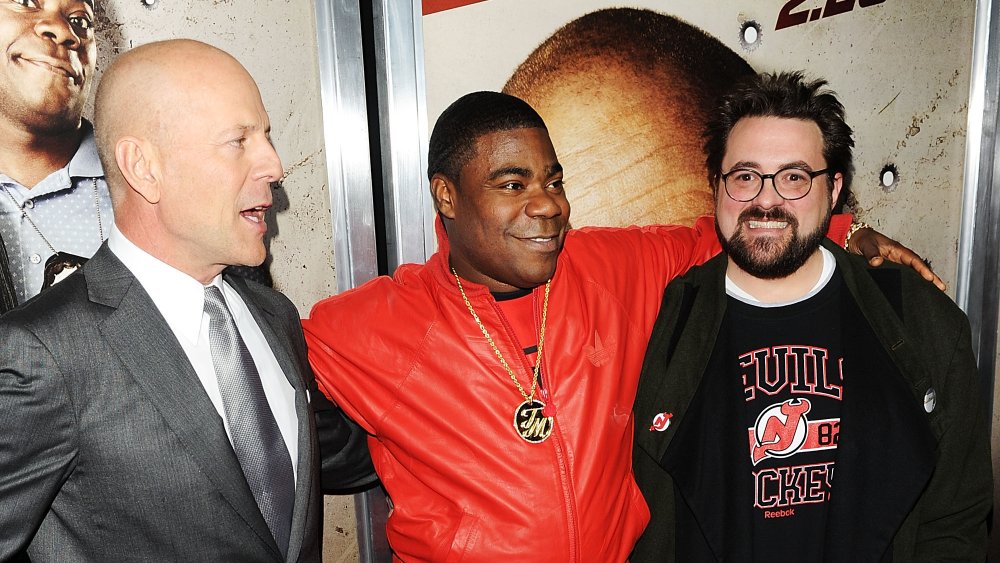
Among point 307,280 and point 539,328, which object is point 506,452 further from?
point 307,280

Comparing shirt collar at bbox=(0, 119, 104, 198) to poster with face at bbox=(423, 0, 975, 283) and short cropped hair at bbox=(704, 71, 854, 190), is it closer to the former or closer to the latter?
poster with face at bbox=(423, 0, 975, 283)

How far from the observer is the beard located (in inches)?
73.3

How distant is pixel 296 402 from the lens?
1530 mm

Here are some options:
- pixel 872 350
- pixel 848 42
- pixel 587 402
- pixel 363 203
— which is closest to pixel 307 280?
pixel 363 203

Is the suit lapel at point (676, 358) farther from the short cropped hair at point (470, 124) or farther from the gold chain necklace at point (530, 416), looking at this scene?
the short cropped hair at point (470, 124)

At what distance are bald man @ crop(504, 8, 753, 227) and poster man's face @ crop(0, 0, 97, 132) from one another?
1.14m

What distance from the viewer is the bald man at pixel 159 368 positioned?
117 centimetres

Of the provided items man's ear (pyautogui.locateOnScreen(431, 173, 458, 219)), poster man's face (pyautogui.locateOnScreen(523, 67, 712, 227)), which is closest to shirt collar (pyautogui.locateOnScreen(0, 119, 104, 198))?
man's ear (pyautogui.locateOnScreen(431, 173, 458, 219))

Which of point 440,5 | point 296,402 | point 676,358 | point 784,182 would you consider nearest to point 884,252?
point 784,182

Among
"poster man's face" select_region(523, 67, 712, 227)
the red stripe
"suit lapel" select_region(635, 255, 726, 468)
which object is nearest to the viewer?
"suit lapel" select_region(635, 255, 726, 468)

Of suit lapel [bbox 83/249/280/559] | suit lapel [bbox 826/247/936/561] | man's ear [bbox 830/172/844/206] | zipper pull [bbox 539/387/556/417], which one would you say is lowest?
suit lapel [bbox 826/247/936/561]

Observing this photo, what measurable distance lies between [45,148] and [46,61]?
179 millimetres

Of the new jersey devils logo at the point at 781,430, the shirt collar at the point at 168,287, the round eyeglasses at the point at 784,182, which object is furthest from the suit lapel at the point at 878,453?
the shirt collar at the point at 168,287

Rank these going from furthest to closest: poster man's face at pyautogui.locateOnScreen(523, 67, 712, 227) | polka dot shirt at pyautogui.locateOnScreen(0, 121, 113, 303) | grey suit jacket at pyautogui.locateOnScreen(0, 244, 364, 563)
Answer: poster man's face at pyautogui.locateOnScreen(523, 67, 712, 227) < polka dot shirt at pyautogui.locateOnScreen(0, 121, 113, 303) < grey suit jacket at pyautogui.locateOnScreen(0, 244, 364, 563)
